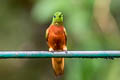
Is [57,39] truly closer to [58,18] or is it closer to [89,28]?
[58,18]

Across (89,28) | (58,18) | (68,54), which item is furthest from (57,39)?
(68,54)

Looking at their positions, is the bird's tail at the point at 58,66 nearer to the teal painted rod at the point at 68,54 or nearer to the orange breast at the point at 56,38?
the orange breast at the point at 56,38

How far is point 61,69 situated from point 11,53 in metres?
A: 1.09

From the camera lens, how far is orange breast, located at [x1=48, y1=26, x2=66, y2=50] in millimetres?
4160

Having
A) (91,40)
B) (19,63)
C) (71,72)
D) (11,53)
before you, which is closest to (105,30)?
(91,40)

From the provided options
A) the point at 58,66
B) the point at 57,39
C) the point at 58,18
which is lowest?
the point at 58,66

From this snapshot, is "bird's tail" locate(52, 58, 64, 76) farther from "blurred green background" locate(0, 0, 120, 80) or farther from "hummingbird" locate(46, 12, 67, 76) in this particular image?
"blurred green background" locate(0, 0, 120, 80)

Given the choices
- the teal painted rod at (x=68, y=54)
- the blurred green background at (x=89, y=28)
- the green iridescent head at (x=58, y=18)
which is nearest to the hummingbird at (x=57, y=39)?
the green iridescent head at (x=58, y=18)

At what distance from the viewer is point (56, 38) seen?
4191 millimetres

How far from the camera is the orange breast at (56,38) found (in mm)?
4160

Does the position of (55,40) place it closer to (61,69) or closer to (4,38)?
(61,69)

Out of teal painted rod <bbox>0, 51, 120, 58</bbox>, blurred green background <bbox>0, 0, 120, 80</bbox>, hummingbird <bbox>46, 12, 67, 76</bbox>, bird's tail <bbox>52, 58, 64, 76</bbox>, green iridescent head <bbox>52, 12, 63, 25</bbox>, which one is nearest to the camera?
teal painted rod <bbox>0, 51, 120, 58</bbox>

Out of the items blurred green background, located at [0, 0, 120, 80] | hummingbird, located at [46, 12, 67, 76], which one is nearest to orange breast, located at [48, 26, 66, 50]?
hummingbird, located at [46, 12, 67, 76]

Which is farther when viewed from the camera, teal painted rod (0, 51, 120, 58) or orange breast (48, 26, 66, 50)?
orange breast (48, 26, 66, 50)
